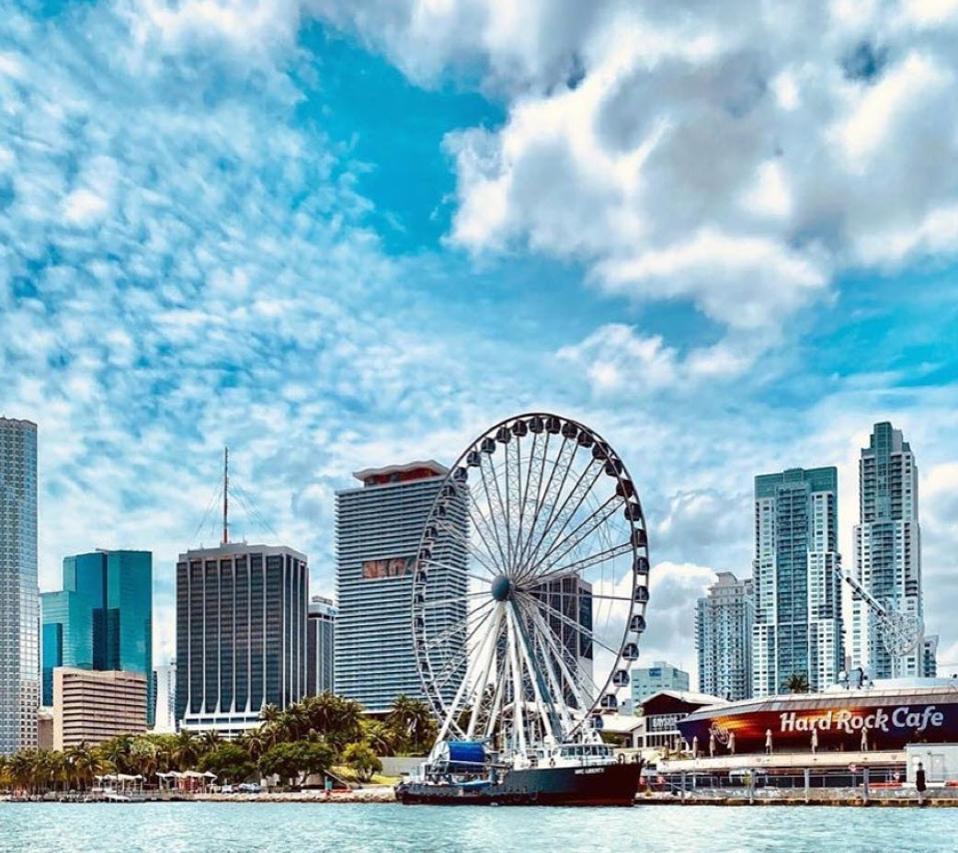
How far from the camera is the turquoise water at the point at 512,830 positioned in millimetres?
81938

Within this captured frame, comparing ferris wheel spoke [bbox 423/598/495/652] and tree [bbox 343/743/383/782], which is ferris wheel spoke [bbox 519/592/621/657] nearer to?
ferris wheel spoke [bbox 423/598/495/652]

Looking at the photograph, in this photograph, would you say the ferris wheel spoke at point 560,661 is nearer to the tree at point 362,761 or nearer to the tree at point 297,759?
the tree at point 297,759

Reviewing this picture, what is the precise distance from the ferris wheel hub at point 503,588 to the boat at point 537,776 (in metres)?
13.1

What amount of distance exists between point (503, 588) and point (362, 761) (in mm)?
77295

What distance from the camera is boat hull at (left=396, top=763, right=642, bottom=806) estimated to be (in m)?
122

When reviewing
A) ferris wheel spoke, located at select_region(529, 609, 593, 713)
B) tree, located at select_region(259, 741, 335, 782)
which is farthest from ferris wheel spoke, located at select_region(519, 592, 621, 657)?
tree, located at select_region(259, 741, 335, 782)

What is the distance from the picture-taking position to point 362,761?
192 m

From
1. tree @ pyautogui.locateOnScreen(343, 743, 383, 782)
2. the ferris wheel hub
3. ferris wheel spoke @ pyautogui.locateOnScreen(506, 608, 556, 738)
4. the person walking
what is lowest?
tree @ pyautogui.locateOnScreen(343, 743, 383, 782)

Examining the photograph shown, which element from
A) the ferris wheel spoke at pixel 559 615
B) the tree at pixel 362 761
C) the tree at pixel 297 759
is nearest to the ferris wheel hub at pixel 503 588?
the ferris wheel spoke at pixel 559 615

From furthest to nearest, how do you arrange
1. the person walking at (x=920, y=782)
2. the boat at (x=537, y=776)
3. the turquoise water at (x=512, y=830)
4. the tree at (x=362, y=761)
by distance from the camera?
the tree at (x=362, y=761) < the person walking at (x=920, y=782) < the boat at (x=537, y=776) < the turquoise water at (x=512, y=830)

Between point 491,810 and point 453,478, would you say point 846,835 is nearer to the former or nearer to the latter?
point 491,810

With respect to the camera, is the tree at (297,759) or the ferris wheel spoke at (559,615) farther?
the tree at (297,759)

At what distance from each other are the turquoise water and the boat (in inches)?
111

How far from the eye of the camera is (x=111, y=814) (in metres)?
153
